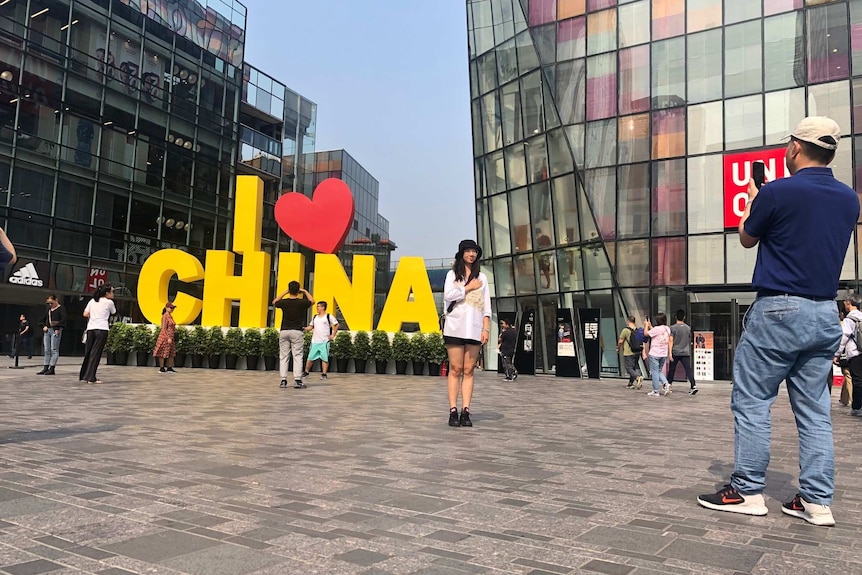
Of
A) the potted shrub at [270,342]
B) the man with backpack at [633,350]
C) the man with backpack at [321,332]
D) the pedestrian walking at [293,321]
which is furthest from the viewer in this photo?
the potted shrub at [270,342]

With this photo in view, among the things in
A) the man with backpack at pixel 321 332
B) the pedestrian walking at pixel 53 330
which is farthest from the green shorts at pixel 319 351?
the pedestrian walking at pixel 53 330

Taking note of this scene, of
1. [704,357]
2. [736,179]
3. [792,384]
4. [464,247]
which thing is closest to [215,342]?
[464,247]

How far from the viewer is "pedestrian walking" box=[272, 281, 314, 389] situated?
11.6 meters

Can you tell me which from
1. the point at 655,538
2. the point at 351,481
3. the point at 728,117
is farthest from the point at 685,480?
the point at 728,117

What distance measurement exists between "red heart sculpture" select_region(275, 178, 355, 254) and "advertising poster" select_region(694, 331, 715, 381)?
451 inches

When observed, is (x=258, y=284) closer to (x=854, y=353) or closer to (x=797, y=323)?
(x=854, y=353)

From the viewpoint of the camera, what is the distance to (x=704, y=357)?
20.3 meters

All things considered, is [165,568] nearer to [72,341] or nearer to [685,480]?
[685,480]

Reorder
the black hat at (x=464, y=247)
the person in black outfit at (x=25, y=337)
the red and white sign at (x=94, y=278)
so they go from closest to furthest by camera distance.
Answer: the black hat at (x=464, y=247)
the person in black outfit at (x=25, y=337)
the red and white sign at (x=94, y=278)

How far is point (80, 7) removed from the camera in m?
28.9

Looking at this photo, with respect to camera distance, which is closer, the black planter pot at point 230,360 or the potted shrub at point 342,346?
the potted shrub at point 342,346

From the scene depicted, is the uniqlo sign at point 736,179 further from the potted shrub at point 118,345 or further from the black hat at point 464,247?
the potted shrub at point 118,345

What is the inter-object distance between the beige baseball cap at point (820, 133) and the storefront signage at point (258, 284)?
15096 mm

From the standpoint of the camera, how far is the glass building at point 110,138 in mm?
26344
